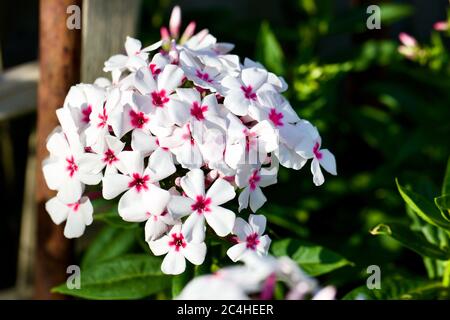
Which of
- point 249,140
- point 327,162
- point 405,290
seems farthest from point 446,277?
point 249,140

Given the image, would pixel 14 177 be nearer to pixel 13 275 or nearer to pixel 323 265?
pixel 13 275

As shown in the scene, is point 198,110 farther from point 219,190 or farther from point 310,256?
point 310,256

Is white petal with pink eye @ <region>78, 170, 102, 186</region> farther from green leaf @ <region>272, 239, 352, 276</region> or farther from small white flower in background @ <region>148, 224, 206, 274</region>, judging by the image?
green leaf @ <region>272, 239, 352, 276</region>

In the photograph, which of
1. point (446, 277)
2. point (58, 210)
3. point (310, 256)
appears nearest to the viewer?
point (58, 210)

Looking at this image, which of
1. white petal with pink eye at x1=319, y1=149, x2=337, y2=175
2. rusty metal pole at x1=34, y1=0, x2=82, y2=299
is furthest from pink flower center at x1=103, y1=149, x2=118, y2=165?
rusty metal pole at x1=34, y1=0, x2=82, y2=299
